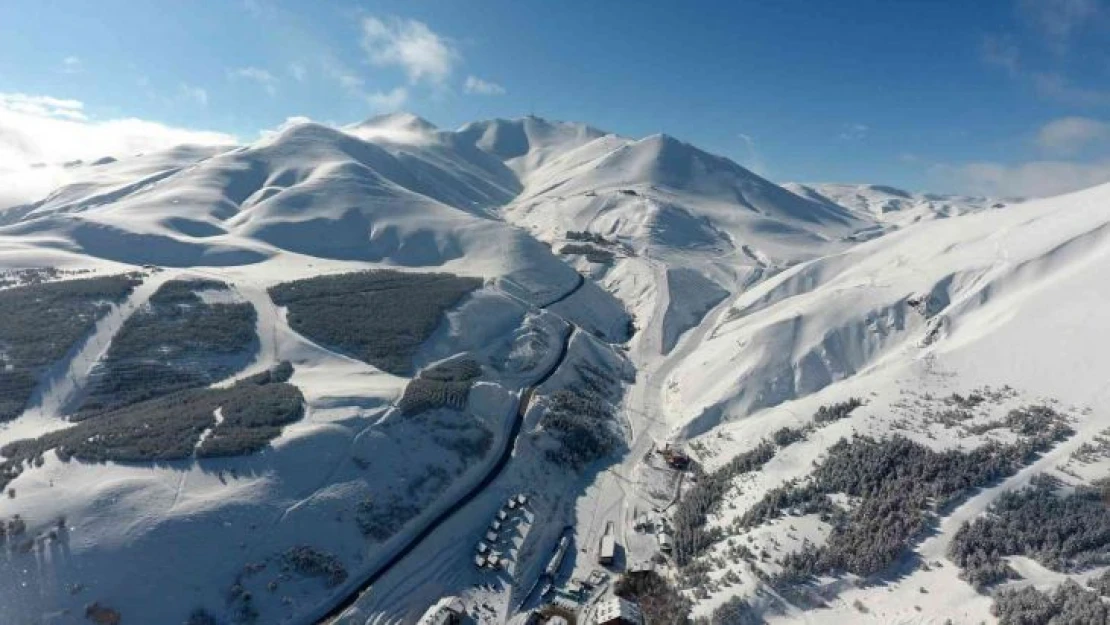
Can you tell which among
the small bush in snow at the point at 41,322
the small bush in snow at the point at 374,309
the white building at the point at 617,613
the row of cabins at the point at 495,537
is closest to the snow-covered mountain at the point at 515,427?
the row of cabins at the point at 495,537

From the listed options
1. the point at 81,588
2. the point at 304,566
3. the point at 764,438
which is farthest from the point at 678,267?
the point at 81,588

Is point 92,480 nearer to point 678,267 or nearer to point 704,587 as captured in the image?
point 704,587

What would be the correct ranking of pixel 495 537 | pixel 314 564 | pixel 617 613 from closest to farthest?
pixel 617 613 → pixel 314 564 → pixel 495 537

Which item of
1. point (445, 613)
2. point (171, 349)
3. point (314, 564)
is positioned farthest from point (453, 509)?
point (171, 349)

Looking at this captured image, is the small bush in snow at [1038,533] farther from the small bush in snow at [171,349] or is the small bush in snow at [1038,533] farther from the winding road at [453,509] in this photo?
the small bush in snow at [171,349]

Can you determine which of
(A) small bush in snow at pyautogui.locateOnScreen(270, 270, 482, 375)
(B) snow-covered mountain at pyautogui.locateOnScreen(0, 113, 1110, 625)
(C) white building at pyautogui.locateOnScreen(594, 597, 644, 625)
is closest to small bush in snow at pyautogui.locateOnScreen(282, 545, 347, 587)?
(B) snow-covered mountain at pyautogui.locateOnScreen(0, 113, 1110, 625)

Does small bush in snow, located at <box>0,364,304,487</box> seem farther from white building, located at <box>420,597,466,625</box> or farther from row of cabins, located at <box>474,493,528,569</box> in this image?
white building, located at <box>420,597,466,625</box>

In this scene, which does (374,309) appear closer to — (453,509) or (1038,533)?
(453,509)
